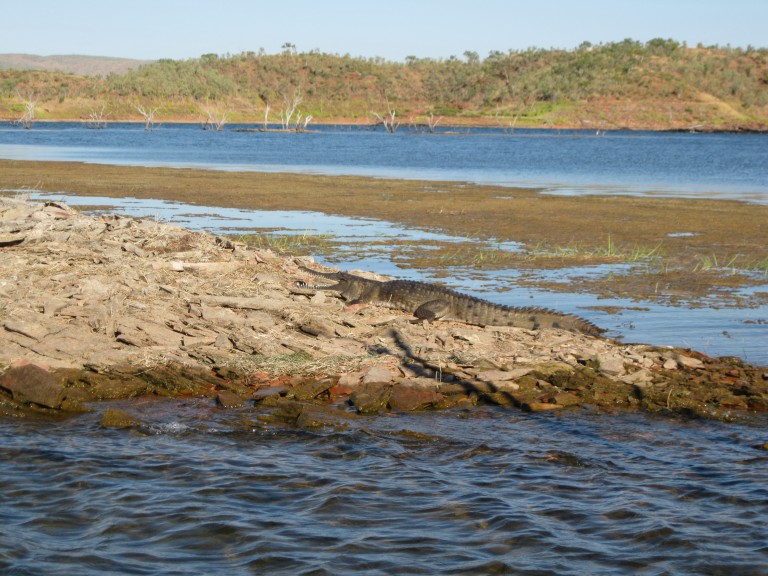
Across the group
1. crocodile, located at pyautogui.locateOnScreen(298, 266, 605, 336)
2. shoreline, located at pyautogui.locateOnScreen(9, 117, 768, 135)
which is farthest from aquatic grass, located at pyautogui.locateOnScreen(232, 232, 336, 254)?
shoreline, located at pyautogui.locateOnScreen(9, 117, 768, 135)

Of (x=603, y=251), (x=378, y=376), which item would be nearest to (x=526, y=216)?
(x=603, y=251)

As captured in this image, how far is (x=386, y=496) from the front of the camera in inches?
225

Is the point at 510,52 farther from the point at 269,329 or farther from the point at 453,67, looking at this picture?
the point at 269,329

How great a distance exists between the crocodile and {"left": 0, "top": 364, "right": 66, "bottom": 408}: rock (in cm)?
407

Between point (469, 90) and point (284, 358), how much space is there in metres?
122

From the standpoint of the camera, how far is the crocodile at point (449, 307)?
9906 millimetres

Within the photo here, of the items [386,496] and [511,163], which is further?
[511,163]

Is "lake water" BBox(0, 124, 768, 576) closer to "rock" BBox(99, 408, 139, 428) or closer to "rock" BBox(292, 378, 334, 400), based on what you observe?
"rock" BBox(99, 408, 139, 428)

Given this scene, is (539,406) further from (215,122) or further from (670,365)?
(215,122)

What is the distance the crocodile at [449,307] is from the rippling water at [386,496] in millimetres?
2567

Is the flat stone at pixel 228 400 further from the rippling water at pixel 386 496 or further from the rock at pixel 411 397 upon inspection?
the rock at pixel 411 397

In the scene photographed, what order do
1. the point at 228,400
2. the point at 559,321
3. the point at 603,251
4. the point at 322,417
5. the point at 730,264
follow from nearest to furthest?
the point at 322,417, the point at 228,400, the point at 559,321, the point at 730,264, the point at 603,251

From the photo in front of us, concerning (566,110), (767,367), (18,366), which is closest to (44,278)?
(18,366)

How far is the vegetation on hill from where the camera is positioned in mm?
115938
